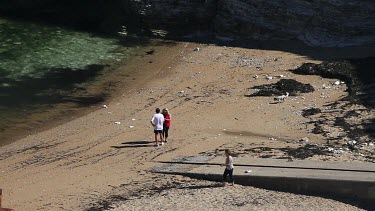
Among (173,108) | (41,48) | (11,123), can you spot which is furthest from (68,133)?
(41,48)

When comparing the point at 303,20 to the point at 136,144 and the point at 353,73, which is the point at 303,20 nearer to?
the point at 353,73

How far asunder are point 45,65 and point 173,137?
12.1 meters

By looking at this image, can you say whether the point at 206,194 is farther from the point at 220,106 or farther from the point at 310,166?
the point at 220,106

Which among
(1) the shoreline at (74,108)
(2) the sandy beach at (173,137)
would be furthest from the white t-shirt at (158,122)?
(1) the shoreline at (74,108)

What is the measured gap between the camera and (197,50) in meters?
38.3

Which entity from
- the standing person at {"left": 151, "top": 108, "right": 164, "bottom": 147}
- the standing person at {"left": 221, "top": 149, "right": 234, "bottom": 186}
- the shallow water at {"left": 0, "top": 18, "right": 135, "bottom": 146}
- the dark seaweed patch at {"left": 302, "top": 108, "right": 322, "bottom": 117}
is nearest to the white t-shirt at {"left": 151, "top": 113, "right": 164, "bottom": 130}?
the standing person at {"left": 151, "top": 108, "right": 164, "bottom": 147}

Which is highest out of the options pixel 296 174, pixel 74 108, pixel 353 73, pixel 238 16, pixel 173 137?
pixel 238 16

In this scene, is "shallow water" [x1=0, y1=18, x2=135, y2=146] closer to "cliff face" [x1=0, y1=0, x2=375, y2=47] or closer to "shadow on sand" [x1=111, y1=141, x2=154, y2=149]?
"cliff face" [x1=0, y1=0, x2=375, y2=47]

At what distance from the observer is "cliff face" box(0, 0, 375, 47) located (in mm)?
37000

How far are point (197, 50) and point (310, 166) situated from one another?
58.6ft

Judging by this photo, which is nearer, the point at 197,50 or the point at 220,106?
the point at 220,106

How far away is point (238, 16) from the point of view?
132ft

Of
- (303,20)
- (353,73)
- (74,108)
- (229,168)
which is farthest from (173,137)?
(303,20)

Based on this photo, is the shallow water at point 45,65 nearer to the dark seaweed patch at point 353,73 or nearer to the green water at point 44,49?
the green water at point 44,49
